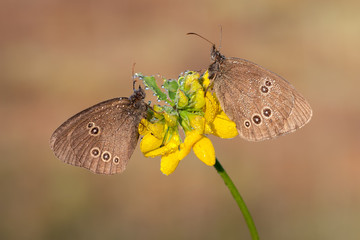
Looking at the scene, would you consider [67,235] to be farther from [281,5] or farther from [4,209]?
[281,5]

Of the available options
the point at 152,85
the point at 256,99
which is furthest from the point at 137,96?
the point at 256,99

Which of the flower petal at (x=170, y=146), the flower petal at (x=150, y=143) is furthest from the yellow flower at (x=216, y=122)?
the flower petal at (x=150, y=143)

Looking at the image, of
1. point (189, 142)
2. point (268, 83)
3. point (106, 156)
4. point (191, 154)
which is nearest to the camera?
point (189, 142)

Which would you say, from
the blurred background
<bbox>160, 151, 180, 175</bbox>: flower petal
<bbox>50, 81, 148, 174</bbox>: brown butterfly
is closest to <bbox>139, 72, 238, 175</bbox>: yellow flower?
<bbox>160, 151, 180, 175</bbox>: flower petal

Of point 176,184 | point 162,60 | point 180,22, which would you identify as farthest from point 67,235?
point 180,22

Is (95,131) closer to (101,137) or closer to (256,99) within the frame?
(101,137)

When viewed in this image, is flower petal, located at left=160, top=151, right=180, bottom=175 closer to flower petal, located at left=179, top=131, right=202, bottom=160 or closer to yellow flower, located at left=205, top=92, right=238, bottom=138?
flower petal, located at left=179, top=131, right=202, bottom=160
